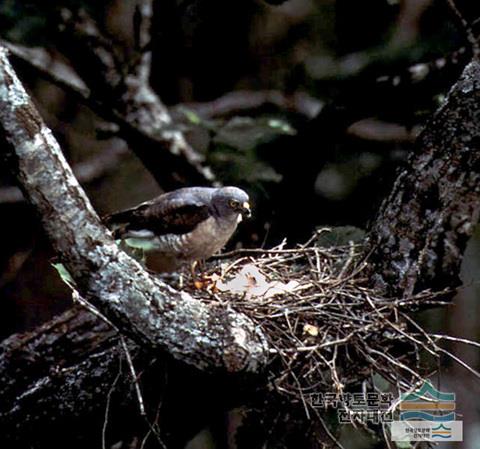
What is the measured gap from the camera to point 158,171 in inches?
253

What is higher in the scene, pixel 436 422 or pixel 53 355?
pixel 53 355

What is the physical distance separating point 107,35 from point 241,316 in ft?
10.0

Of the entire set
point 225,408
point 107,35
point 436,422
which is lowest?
point 436,422

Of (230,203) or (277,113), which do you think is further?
(277,113)

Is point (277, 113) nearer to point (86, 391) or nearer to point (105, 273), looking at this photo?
point (86, 391)

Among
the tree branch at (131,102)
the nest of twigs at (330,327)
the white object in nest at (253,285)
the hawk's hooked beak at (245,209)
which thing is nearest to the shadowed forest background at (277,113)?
the tree branch at (131,102)

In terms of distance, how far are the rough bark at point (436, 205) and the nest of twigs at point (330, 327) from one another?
4.1 inches

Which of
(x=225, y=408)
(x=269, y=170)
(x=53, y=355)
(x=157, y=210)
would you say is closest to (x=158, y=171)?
(x=269, y=170)

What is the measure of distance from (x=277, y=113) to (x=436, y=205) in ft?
8.96

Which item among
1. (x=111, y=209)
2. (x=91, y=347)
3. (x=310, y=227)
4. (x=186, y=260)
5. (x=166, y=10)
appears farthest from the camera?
(x=111, y=209)

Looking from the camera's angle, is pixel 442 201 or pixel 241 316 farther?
pixel 442 201

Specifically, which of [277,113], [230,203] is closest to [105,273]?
[230,203]

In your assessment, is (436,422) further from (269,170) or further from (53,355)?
(269,170)

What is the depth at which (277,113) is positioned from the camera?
6.90 m
